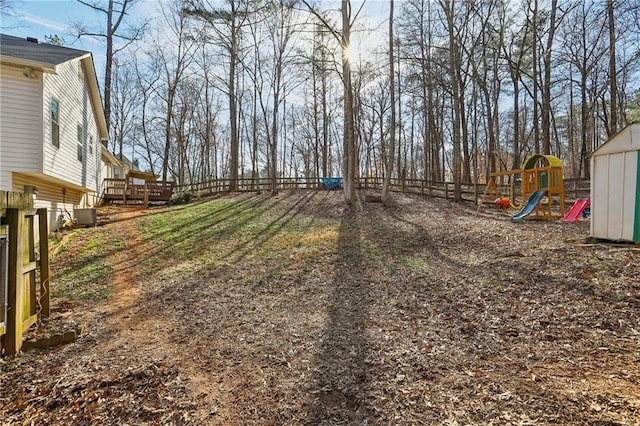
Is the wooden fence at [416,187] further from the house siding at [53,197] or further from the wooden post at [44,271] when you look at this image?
the wooden post at [44,271]

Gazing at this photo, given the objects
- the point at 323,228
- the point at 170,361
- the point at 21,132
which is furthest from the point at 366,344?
the point at 21,132

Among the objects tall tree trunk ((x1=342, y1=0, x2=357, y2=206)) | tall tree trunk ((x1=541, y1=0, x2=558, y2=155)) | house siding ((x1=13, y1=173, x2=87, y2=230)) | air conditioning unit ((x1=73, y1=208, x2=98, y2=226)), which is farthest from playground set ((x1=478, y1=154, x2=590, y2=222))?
house siding ((x1=13, y1=173, x2=87, y2=230))

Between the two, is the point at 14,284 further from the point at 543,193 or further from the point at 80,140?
the point at 543,193

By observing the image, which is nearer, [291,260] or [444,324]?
[444,324]

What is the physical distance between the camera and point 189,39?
22547 millimetres

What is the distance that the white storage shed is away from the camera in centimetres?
612

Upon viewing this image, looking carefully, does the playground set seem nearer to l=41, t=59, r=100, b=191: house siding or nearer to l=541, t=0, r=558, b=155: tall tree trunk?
l=541, t=0, r=558, b=155: tall tree trunk

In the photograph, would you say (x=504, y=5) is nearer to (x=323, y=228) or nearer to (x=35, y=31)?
(x=323, y=228)

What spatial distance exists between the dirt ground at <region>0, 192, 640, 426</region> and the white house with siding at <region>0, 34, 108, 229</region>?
2466 mm

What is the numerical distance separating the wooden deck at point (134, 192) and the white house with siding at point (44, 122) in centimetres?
459

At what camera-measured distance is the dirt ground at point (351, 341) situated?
2723mm

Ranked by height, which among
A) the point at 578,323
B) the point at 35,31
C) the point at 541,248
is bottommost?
the point at 578,323

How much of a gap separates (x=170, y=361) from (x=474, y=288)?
4678 mm

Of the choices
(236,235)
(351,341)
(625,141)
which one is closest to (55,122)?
(236,235)
